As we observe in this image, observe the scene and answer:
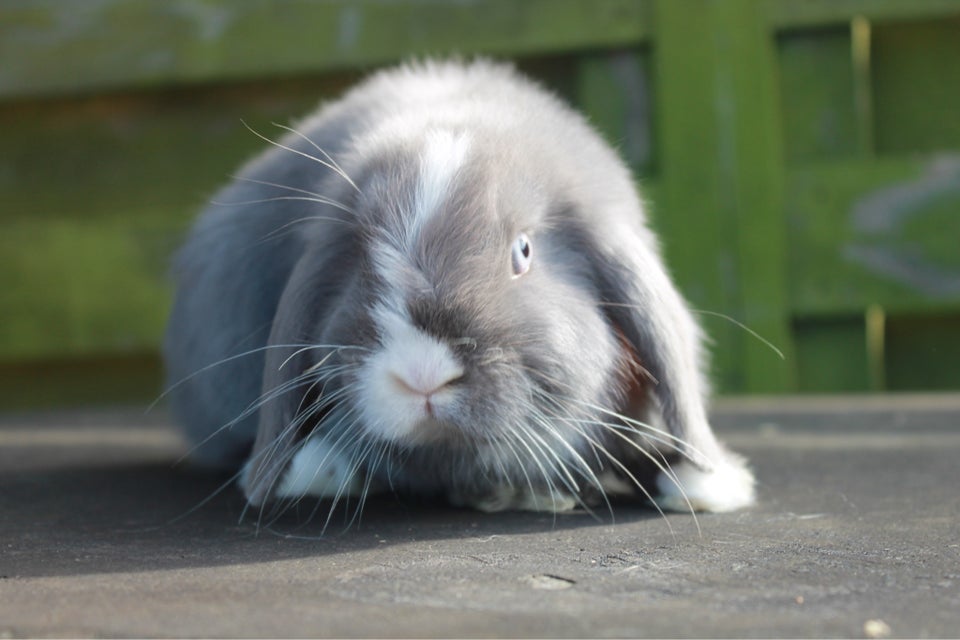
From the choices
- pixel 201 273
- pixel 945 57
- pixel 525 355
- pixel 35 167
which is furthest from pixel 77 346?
pixel 945 57

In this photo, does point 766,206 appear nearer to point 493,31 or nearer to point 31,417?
point 493,31

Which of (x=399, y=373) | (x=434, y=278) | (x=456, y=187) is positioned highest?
(x=456, y=187)

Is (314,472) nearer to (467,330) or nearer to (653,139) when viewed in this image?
(467,330)

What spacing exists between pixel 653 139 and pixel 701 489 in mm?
2084

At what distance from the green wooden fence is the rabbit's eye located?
1.91 meters

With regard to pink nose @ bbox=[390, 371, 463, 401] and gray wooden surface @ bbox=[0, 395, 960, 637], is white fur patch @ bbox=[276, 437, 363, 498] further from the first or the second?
pink nose @ bbox=[390, 371, 463, 401]

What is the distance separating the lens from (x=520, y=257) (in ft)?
7.52

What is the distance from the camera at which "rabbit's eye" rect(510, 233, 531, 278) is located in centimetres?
228

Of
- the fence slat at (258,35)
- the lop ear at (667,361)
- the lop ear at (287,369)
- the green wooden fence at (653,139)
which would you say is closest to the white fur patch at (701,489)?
the lop ear at (667,361)

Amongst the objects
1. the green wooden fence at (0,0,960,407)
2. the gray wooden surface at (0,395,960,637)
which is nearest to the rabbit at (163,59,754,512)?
the gray wooden surface at (0,395,960,637)

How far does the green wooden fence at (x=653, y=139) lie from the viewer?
4.11 m

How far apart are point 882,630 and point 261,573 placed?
877 mm

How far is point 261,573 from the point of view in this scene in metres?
1.82

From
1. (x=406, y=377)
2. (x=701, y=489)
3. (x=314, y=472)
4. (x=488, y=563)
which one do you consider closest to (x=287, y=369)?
(x=314, y=472)
